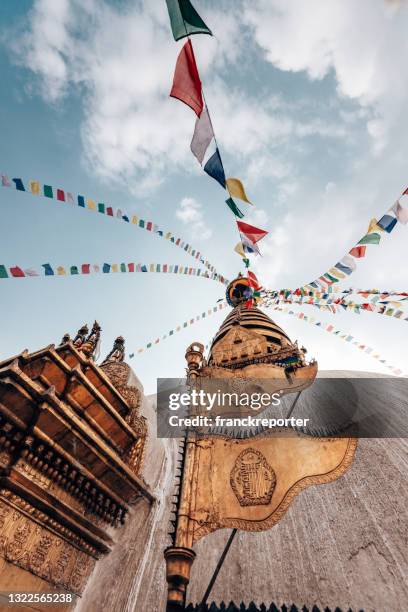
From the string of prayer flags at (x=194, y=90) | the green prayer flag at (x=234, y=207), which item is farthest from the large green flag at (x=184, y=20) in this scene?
the green prayer flag at (x=234, y=207)

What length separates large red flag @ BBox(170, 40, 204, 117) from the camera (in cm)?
453

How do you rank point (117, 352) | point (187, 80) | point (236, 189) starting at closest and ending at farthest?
point (187, 80)
point (236, 189)
point (117, 352)

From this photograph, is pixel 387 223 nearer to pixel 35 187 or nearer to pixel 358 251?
pixel 358 251

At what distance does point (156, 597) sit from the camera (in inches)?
293

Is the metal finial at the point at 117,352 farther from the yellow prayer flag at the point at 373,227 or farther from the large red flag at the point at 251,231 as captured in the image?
the yellow prayer flag at the point at 373,227

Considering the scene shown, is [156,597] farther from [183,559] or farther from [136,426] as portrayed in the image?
[183,559]

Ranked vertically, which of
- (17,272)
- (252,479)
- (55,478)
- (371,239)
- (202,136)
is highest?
(371,239)

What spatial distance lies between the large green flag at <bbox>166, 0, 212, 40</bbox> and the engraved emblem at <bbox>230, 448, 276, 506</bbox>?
5.57 m

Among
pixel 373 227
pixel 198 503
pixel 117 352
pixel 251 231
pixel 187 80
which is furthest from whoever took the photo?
pixel 117 352

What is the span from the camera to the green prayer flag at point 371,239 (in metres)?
8.30

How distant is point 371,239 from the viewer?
836cm

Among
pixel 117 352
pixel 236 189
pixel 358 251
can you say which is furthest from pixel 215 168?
pixel 117 352

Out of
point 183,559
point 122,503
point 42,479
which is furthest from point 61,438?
point 183,559

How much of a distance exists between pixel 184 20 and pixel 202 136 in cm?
146
